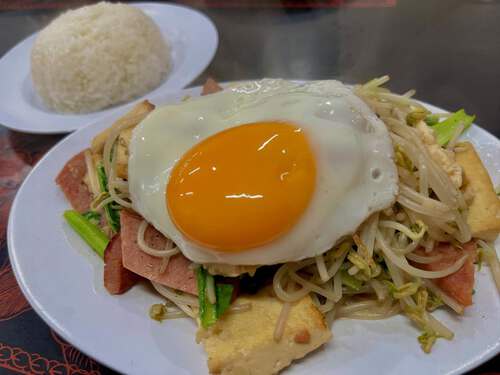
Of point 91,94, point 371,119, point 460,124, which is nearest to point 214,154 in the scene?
point 371,119

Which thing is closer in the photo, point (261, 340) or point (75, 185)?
point (261, 340)

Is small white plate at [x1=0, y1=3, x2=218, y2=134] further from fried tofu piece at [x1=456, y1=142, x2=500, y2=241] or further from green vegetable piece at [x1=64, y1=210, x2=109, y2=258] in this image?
fried tofu piece at [x1=456, y1=142, x2=500, y2=241]

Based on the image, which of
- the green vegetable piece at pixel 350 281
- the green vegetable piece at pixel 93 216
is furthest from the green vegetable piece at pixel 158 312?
the green vegetable piece at pixel 350 281

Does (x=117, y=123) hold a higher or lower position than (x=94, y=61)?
higher

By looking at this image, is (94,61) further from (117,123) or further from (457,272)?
(457,272)

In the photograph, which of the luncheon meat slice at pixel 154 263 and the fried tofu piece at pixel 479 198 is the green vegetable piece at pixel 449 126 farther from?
the luncheon meat slice at pixel 154 263

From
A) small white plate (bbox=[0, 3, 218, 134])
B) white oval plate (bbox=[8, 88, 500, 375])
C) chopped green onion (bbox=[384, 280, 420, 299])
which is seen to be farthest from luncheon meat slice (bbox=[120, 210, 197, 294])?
small white plate (bbox=[0, 3, 218, 134])

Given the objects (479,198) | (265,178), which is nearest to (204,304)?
(265,178)

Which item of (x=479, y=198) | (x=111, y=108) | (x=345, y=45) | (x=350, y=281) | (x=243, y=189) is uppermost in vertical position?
(x=243, y=189)
